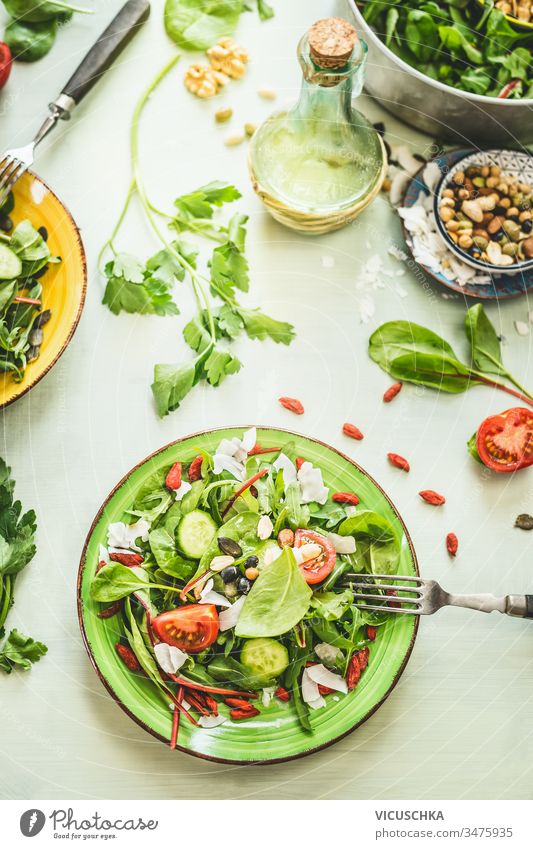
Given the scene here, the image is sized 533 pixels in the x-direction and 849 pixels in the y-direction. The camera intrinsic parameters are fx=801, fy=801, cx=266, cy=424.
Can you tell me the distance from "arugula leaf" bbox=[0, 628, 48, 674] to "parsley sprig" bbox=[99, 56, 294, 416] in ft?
1.23

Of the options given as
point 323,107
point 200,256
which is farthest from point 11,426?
point 323,107

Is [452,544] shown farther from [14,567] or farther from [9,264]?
[9,264]

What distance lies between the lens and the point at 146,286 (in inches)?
47.7

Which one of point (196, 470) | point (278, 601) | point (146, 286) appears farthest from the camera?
point (146, 286)

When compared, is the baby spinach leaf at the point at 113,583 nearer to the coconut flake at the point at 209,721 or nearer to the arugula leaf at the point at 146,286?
the coconut flake at the point at 209,721

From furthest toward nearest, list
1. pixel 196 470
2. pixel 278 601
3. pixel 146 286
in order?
pixel 146 286 < pixel 196 470 < pixel 278 601

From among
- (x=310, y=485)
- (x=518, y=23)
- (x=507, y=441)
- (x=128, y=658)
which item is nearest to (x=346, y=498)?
(x=310, y=485)

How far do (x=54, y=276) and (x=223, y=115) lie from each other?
39 cm

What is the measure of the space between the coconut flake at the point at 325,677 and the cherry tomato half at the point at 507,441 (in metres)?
0.38

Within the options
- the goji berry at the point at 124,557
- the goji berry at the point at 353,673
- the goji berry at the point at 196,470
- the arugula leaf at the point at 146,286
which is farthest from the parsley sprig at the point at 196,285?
the goji berry at the point at 353,673

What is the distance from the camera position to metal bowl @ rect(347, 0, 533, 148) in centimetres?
114

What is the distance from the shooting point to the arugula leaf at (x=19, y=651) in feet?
3.70

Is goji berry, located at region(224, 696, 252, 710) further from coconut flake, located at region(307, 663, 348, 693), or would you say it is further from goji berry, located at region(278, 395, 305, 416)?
goji berry, located at region(278, 395, 305, 416)
